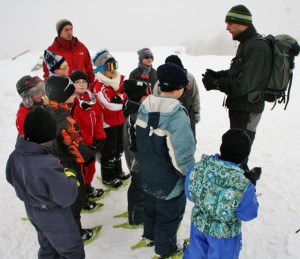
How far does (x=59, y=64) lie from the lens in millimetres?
3848

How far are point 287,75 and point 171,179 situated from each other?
2.01 meters

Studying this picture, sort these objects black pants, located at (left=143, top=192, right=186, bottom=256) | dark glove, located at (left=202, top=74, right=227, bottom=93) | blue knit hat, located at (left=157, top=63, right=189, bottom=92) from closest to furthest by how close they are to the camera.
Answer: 1. blue knit hat, located at (left=157, top=63, right=189, bottom=92)
2. black pants, located at (left=143, top=192, right=186, bottom=256)
3. dark glove, located at (left=202, top=74, right=227, bottom=93)

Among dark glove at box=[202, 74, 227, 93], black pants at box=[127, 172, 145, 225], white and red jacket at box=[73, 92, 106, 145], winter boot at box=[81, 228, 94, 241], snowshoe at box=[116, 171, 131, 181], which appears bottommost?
snowshoe at box=[116, 171, 131, 181]

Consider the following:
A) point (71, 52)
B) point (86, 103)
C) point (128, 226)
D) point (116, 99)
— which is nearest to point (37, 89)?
point (86, 103)

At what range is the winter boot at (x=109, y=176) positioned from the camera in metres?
4.60

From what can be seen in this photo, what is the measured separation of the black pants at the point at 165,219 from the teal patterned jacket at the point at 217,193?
1.73 ft

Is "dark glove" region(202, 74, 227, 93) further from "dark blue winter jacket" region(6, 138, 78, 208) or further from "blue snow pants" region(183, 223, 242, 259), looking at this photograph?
"dark blue winter jacket" region(6, 138, 78, 208)

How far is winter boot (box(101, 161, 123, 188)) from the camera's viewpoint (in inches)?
181

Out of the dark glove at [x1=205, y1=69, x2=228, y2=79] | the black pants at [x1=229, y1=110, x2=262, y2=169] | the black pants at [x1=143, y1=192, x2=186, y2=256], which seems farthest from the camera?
the dark glove at [x1=205, y1=69, x2=228, y2=79]

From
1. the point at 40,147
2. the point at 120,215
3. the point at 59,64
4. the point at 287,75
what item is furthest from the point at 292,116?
the point at 40,147

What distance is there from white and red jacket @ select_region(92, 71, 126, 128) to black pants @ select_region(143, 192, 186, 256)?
1.63 metres

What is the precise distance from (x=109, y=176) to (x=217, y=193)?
2.87 metres

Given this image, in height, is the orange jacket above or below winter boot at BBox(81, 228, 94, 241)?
above

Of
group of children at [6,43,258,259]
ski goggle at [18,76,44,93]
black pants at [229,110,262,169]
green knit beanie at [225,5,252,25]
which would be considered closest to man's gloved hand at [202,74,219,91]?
black pants at [229,110,262,169]
